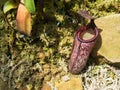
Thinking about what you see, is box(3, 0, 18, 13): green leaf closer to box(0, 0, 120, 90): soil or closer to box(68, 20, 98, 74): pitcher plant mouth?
box(0, 0, 120, 90): soil

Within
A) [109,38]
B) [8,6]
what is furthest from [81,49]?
[8,6]

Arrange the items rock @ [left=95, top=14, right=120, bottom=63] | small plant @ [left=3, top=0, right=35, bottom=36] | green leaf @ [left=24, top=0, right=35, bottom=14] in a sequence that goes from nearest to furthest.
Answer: green leaf @ [left=24, top=0, right=35, bottom=14] < small plant @ [left=3, top=0, right=35, bottom=36] < rock @ [left=95, top=14, right=120, bottom=63]

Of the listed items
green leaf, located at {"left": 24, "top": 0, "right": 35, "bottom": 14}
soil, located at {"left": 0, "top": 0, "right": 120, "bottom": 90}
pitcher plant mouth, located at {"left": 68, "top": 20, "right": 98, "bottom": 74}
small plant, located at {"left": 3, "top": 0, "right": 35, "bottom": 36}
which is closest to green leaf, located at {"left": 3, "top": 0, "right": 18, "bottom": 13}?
small plant, located at {"left": 3, "top": 0, "right": 35, "bottom": 36}

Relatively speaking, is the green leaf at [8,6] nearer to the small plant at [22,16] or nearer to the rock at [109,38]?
the small plant at [22,16]

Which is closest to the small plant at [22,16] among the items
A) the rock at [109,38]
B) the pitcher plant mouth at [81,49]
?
the pitcher plant mouth at [81,49]

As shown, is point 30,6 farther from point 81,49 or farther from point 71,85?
point 71,85

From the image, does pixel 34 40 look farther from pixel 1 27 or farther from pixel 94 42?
pixel 94 42

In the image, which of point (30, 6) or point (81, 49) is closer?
point (30, 6)
